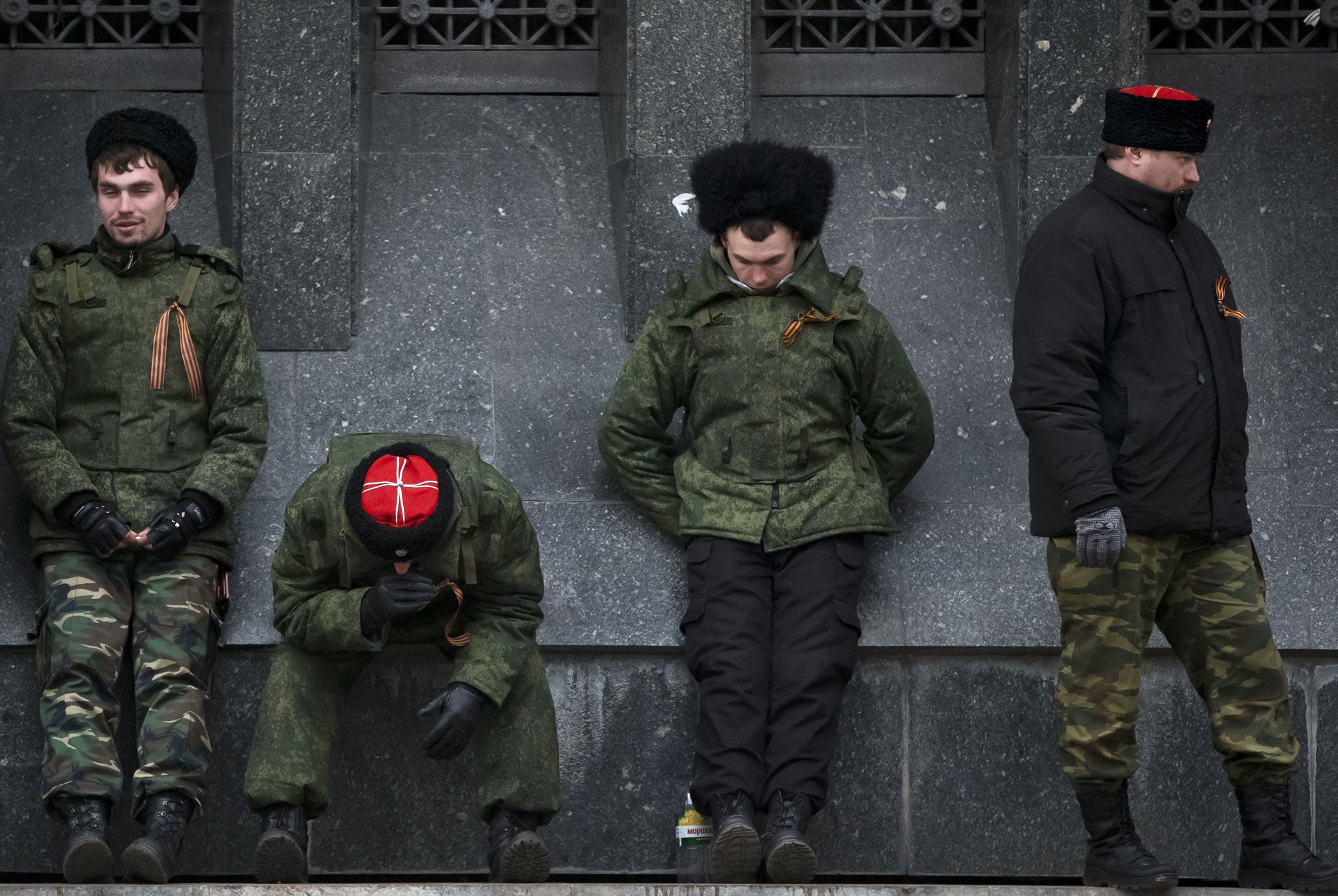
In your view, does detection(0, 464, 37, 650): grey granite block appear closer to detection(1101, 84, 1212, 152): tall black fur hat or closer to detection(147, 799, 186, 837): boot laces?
detection(147, 799, 186, 837): boot laces

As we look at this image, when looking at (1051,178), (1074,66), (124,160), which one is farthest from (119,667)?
(1074,66)

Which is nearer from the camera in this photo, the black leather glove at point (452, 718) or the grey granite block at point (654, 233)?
the black leather glove at point (452, 718)

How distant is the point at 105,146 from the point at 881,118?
116 inches

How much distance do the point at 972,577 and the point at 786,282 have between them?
1224mm

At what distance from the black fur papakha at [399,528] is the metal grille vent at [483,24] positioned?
2.62m

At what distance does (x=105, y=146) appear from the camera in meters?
6.99

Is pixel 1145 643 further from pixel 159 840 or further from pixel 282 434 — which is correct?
pixel 282 434

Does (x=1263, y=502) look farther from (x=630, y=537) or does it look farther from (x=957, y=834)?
(x=630, y=537)

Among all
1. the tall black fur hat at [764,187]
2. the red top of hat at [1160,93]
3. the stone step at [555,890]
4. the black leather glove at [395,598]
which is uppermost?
the red top of hat at [1160,93]

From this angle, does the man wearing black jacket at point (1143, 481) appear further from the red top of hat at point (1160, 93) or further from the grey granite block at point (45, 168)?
the grey granite block at point (45, 168)

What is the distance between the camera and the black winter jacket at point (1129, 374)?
19.8 ft

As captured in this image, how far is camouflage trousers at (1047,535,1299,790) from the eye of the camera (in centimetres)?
607

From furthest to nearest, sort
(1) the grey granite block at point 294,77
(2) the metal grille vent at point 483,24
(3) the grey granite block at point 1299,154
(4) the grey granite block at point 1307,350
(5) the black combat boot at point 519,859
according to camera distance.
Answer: (2) the metal grille vent at point 483,24 < (3) the grey granite block at point 1299,154 < (1) the grey granite block at point 294,77 < (4) the grey granite block at point 1307,350 < (5) the black combat boot at point 519,859

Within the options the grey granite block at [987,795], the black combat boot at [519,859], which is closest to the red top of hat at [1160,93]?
the grey granite block at [987,795]
